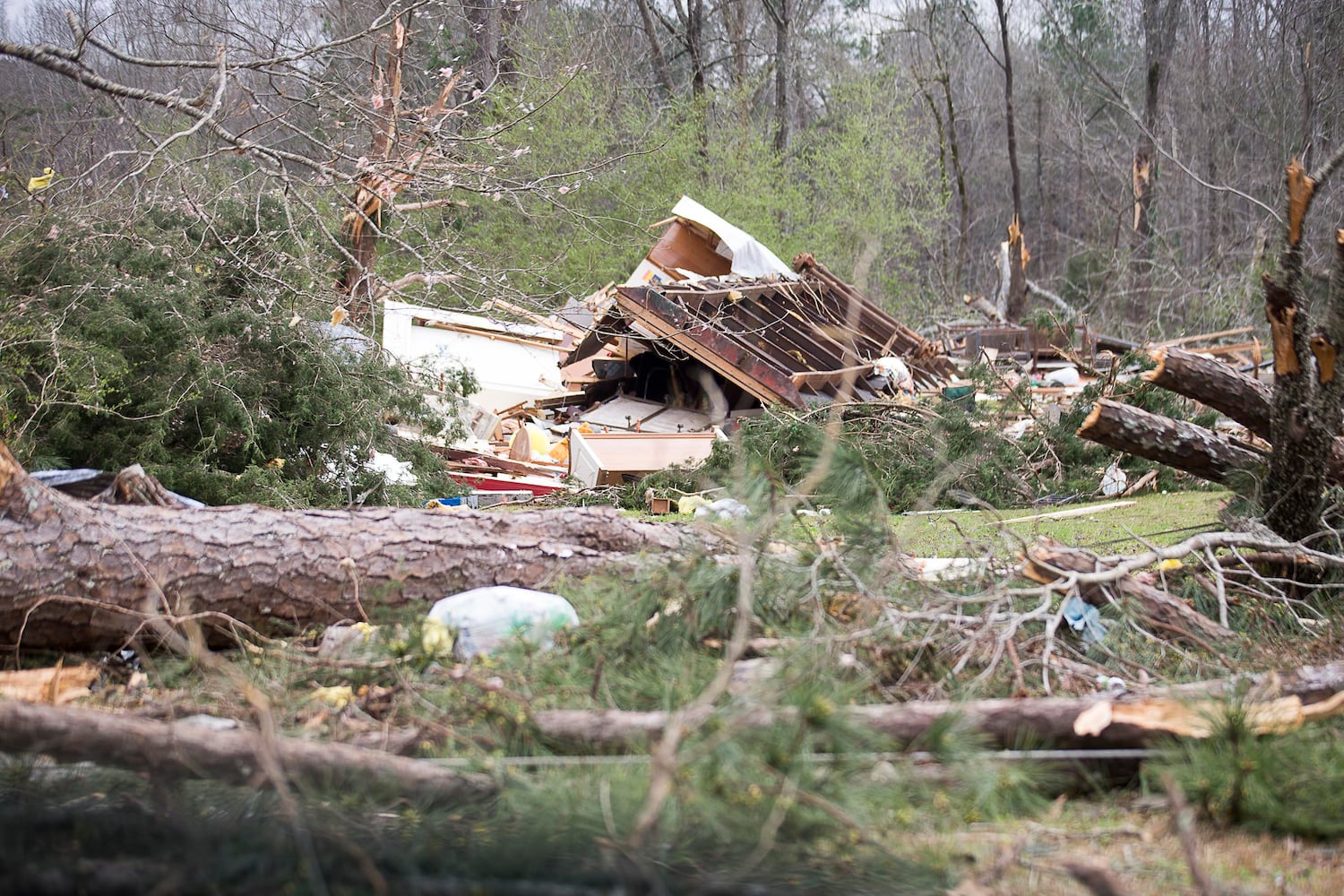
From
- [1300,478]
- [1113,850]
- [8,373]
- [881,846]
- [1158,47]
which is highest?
[1158,47]

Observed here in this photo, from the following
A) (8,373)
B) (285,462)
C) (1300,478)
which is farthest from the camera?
(285,462)

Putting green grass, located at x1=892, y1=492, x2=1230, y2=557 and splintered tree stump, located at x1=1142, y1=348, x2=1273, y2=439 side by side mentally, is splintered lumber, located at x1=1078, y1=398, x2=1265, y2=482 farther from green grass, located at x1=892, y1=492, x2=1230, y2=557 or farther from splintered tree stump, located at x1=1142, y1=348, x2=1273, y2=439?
green grass, located at x1=892, y1=492, x2=1230, y2=557

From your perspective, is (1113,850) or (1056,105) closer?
(1113,850)

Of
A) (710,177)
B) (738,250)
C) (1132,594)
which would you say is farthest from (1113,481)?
(710,177)

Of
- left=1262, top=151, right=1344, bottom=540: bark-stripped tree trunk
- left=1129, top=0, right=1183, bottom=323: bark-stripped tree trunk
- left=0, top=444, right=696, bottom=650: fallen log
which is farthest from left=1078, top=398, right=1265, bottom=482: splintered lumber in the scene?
left=1129, top=0, right=1183, bottom=323: bark-stripped tree trunk

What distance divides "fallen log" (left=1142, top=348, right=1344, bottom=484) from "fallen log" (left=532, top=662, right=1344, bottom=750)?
189 cm

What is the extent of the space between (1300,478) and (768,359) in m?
6.30

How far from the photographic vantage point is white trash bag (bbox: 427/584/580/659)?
3.30 meters

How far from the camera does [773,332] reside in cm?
1091

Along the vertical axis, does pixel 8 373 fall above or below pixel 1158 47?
below

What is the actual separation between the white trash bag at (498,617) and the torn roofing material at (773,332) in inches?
216

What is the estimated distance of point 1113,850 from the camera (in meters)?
2.22

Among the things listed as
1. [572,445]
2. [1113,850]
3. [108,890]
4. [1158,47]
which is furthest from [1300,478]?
[1158,47]

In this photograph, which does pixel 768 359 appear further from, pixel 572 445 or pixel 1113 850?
pixel 1113 850
